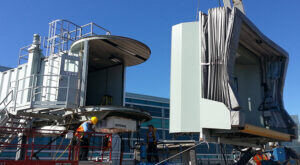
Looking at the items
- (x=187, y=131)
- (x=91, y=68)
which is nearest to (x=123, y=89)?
(x=91, y=68)

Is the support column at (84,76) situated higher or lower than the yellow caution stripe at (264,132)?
higher

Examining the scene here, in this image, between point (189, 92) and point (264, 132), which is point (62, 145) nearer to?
point (189, 92)

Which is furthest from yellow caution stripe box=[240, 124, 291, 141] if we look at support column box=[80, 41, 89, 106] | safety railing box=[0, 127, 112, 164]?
support column box=[80, 41, 89, 106]

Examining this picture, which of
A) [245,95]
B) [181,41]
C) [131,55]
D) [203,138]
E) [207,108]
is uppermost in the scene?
[131,55]

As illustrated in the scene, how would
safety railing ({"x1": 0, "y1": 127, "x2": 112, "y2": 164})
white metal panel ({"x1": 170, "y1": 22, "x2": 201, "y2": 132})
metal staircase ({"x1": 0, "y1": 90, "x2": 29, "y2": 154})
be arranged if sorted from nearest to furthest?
white metal panel ({"x1": 170, "y1": 22, "x2": 201, "y2": 132})
safety railing ({"x1": 0, "y1": 127, "x2": 112, "y2": 164})
metal staircase ({"x1": 0, "y1": 90, "x2": 29, "y2": 154})

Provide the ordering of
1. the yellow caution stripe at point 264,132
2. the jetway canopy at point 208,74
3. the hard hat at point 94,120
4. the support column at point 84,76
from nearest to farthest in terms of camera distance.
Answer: the jetway canopy at point 208,74
the yellow caution stripe at point 264,132
the hard hat at point 94,120
the support column at point 84,76

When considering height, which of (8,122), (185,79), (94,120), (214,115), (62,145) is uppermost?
(185,79)

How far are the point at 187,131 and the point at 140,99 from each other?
3256cm

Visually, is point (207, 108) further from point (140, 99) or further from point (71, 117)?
point (140, 99)

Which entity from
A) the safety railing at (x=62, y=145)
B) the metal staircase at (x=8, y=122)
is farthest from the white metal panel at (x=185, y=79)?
the metal staircase at (x=8, y=122)

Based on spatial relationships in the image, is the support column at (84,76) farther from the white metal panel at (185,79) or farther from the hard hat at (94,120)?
the white metal panel at (185,79)

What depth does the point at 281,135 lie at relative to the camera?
39.4 ft

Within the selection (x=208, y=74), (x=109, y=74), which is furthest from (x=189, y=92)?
(x=109, y=74)

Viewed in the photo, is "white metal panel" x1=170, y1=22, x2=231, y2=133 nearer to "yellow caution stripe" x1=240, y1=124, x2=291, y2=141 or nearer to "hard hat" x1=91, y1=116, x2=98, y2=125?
"yellow caution stripe" x1=240, y1=124, x2=291, y2=141
